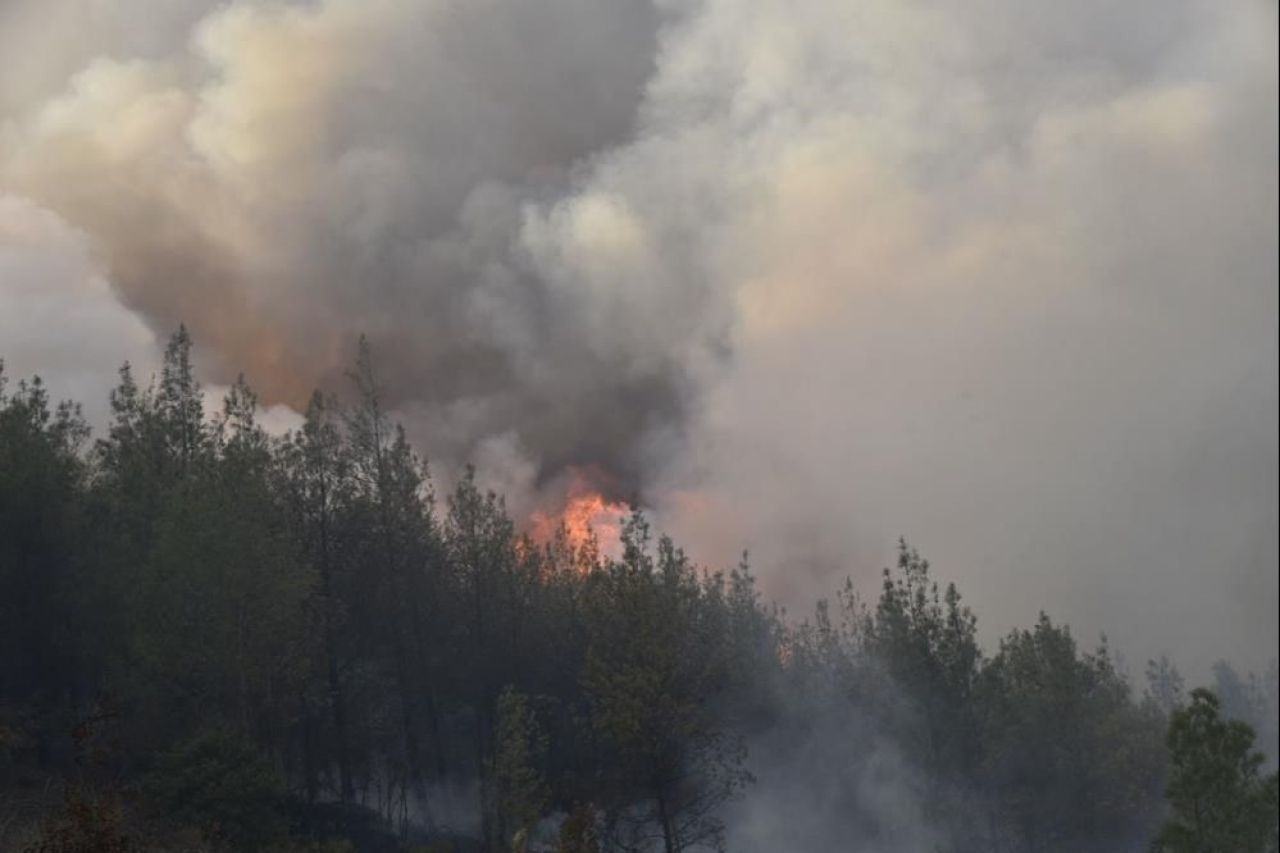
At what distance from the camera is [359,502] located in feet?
176

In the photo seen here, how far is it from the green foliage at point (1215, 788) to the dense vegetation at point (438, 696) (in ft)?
0.26

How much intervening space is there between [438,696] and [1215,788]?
42.2 metres

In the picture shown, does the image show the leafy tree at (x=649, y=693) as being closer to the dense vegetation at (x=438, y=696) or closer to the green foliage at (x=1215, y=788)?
the dense vegetation at (x=438, y=696)

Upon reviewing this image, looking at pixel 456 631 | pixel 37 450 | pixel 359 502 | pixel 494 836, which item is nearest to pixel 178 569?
pixel 37 450

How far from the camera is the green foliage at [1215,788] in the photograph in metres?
27.5

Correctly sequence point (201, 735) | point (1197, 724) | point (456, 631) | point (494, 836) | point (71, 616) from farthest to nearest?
point (456, 631) → point (494, 836) → point (71, 616) → point (201, 735) → point (1197, 724)

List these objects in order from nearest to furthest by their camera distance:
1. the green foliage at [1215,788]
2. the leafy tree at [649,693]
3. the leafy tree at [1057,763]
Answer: the green foliage at [1215,788] → the leafy tree at [649,693] → the leafy tree at [1057,763]

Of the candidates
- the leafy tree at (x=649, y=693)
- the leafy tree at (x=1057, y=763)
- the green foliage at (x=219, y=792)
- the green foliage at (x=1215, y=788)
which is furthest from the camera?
the leafy tree at (x=1057, y=763)

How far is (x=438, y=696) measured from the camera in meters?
60.2

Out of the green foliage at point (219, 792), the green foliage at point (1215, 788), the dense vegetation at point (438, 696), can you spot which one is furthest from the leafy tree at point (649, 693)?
the green foliage at point (1215, 788)

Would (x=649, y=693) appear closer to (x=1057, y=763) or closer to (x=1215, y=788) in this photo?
(x=1215, y=788)

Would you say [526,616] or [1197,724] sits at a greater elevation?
[526,616]

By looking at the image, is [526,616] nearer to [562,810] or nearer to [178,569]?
[562,810]

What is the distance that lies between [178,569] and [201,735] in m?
6.95
